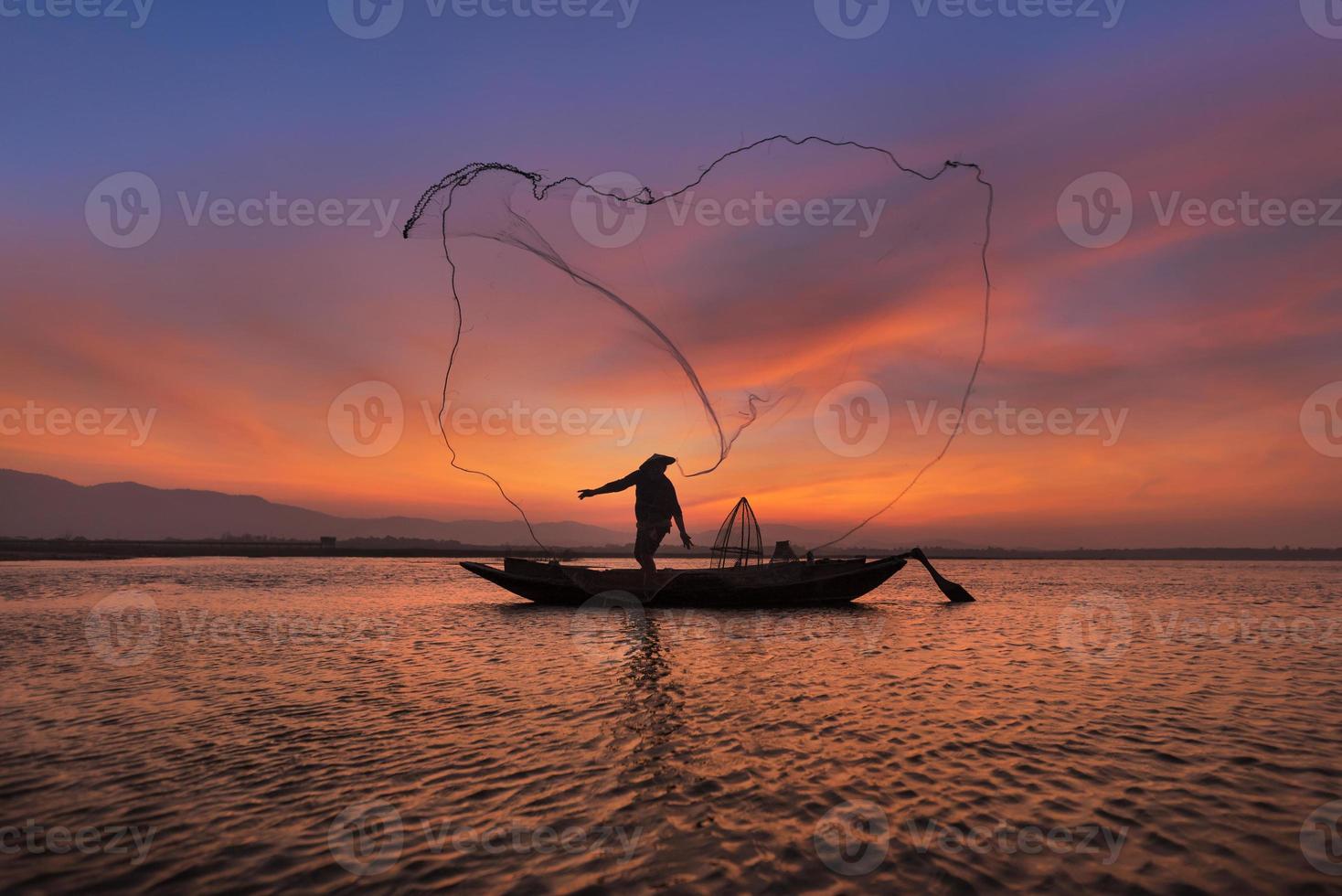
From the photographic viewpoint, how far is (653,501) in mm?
23219

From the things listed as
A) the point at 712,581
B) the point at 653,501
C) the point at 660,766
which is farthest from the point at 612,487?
the point at 660,766

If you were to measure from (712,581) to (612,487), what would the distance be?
7.65 m

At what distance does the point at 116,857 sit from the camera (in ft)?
19.0

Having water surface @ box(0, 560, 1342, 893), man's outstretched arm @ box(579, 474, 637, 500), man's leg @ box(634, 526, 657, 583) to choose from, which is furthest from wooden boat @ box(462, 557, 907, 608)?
water surface @ box(0, 560, 1342, 893)

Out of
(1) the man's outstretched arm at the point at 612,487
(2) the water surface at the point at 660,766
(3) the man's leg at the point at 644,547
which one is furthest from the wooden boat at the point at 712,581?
(2) the water surface at the point at 660,766

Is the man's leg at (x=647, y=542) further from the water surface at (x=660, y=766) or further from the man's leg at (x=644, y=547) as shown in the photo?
the water surface at (x=660, y=766)

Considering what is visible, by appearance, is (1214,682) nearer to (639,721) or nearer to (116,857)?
(639,721)

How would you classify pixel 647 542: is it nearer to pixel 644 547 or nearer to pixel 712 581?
pixel 644 547

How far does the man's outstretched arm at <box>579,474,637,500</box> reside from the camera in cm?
2245

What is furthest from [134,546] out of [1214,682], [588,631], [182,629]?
[1214,682]

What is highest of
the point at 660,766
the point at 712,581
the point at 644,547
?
the point at 644,547

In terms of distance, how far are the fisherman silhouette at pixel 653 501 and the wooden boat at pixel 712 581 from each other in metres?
3.72

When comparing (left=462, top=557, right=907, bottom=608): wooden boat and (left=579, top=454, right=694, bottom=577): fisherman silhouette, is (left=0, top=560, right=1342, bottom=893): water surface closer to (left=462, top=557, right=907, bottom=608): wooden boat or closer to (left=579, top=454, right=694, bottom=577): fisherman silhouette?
(left=579, top=454, right=694, bottom=577): fisherman silhouette

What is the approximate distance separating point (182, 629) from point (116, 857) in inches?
771
